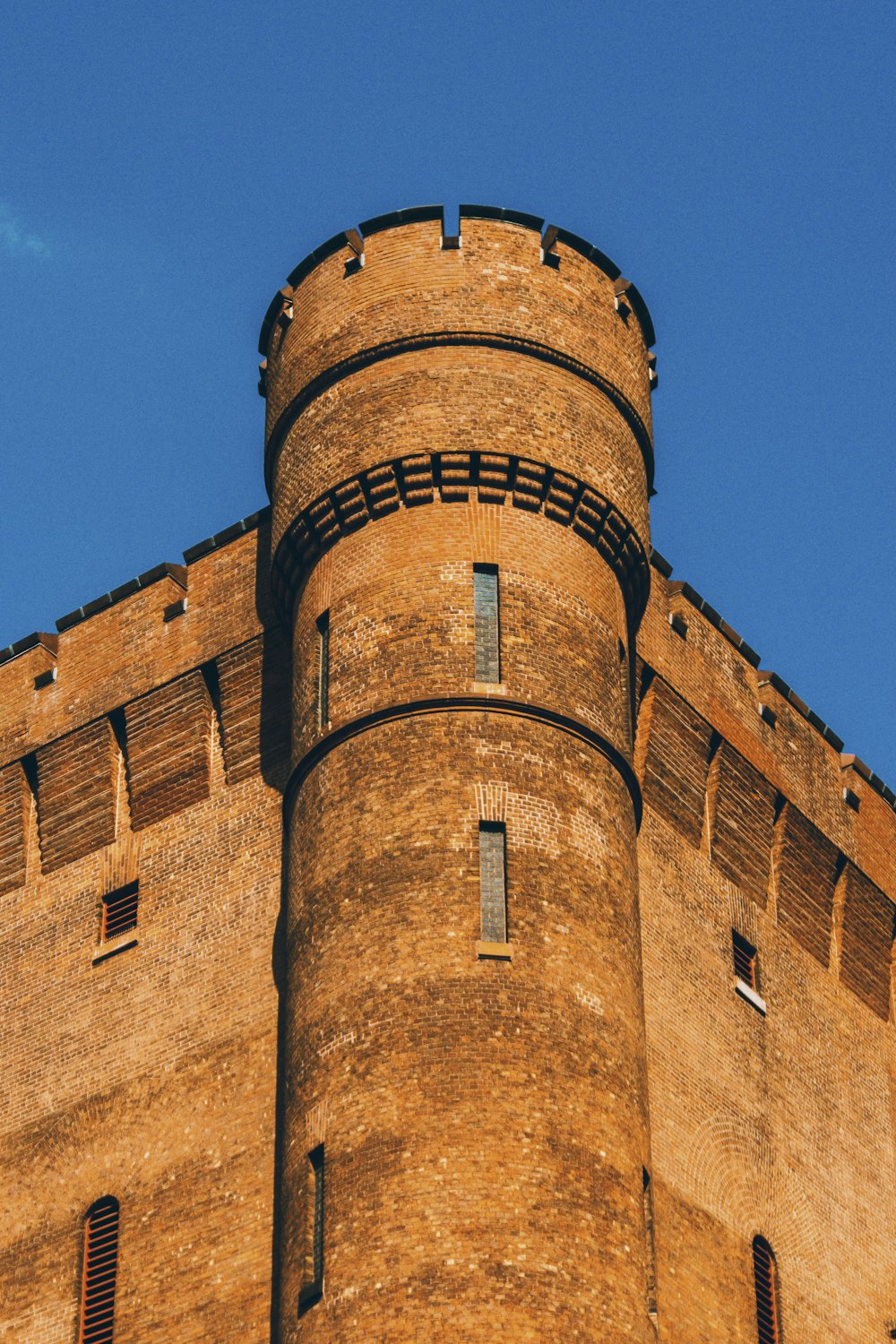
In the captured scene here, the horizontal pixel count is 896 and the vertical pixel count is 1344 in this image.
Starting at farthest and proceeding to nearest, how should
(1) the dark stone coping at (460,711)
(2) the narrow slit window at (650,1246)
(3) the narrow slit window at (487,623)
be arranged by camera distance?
(3) the narrow slit window at (487,623) < (1) the dark stone coping at (460,711) < (2) the narrow slit window at (650,1246)

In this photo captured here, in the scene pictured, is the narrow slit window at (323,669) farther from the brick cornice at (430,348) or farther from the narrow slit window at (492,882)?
the brick cornice at (430,348)

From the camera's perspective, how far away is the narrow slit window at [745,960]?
4350cm

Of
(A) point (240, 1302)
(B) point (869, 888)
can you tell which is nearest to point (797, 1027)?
(B) point (869, 888)

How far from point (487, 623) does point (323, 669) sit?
235 centimetres

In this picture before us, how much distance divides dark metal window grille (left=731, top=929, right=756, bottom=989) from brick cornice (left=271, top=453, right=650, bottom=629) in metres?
5.81

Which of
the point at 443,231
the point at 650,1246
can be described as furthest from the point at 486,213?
the point at 650,1246

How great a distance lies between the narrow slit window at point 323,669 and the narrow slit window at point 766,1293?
8996 mm

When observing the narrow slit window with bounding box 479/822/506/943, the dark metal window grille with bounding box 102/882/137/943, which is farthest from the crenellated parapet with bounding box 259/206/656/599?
the dark metal window grille with bounding box 102/882/137/943

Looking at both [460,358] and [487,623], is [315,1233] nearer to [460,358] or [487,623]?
[487,623]

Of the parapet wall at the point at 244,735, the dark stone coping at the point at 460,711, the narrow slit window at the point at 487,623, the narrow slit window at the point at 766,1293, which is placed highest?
the parapet wall at the point at 244,735

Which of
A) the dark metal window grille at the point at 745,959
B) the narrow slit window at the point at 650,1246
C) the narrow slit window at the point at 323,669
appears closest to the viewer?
the narrow slit window at the point at 650,1246

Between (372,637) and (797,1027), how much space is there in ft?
31.3

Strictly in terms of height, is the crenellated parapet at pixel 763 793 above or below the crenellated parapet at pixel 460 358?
below

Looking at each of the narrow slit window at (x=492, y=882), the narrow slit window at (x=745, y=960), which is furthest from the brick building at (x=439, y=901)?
the narrow slit window at (x=745, y=960)
